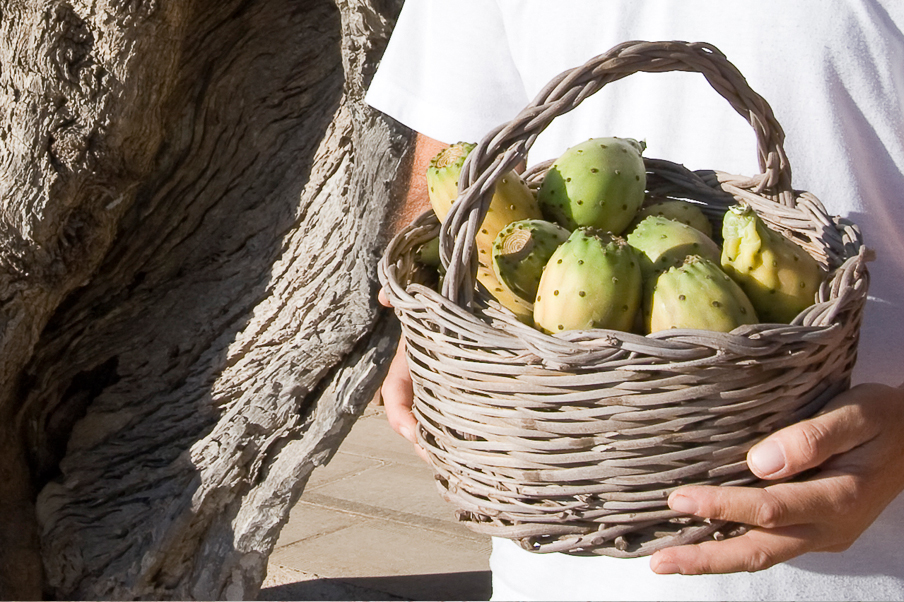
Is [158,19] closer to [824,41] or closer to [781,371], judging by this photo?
[824,41]

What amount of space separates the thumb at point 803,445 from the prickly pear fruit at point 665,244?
0.28 m

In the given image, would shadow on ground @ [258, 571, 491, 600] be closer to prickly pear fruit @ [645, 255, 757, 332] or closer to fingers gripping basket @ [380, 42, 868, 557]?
fingers gripping basket @ [380, 42, 868, 557]

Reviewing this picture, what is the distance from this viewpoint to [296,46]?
3152mm

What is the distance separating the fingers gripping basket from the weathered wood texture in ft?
5.14

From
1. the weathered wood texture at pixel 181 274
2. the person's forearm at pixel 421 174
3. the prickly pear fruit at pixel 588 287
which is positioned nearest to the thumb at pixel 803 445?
the prickly pear fruit at pixel 588 287

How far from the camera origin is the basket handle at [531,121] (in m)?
1.21

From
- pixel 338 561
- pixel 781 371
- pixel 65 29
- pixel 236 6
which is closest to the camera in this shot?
pixel 781 371

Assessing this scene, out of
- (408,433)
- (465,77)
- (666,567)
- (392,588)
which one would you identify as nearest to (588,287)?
(666,567)

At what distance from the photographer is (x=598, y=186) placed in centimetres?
136

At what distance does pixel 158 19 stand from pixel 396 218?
0.89 metres

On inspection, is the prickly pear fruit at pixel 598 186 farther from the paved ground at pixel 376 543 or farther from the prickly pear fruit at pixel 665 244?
the paved ground at pixel 376 543

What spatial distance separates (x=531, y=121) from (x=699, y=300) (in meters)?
0.32

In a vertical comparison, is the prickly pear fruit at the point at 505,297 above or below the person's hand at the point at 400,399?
above

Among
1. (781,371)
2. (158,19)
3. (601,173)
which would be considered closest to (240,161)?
(158,19)
